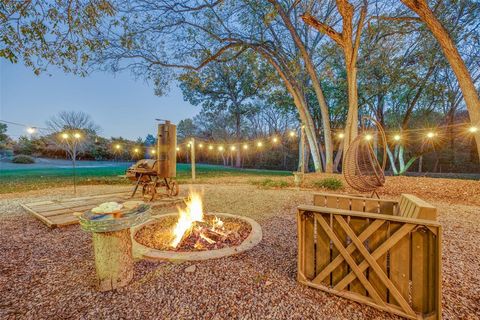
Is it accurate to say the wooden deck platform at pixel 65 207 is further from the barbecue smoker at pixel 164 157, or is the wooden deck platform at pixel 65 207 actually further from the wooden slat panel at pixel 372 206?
the wooden slat panel at pixel 372 206

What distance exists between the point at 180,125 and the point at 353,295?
3636 cm

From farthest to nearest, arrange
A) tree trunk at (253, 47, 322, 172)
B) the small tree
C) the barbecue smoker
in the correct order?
the small tree < tree trunk at (253, 47, 322, 172) < the barbecue smoker

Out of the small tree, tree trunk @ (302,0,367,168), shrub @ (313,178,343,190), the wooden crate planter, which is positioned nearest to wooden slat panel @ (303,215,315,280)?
the wooden crate planter

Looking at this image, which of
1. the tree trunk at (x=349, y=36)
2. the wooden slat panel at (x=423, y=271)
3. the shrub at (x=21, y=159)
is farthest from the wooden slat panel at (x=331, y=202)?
the shrub at (x=21, y=159)

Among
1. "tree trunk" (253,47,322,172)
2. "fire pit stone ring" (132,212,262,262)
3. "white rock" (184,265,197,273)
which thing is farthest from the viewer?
"tree trunk" (253,47,322,172)

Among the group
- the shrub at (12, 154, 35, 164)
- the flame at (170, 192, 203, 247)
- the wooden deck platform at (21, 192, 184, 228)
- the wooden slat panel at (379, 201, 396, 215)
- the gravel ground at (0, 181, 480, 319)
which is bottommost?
the gravel ground at (0, 181, 480, 319)

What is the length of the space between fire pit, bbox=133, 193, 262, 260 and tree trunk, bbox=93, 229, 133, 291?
0.48m

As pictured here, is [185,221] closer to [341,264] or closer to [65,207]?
[341,264]

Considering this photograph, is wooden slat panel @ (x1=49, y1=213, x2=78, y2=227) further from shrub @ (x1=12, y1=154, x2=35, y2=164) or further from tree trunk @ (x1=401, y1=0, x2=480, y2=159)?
shrub @ (x1=12, y1=154, x2=35, y2=164)

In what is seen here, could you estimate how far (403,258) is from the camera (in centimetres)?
165

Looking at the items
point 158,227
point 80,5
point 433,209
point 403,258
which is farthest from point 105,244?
point 80,5

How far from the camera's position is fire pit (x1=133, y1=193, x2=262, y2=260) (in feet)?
8.14

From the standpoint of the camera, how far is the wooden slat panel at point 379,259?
1.72 m

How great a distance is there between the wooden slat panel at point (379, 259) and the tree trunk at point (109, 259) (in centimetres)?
226
